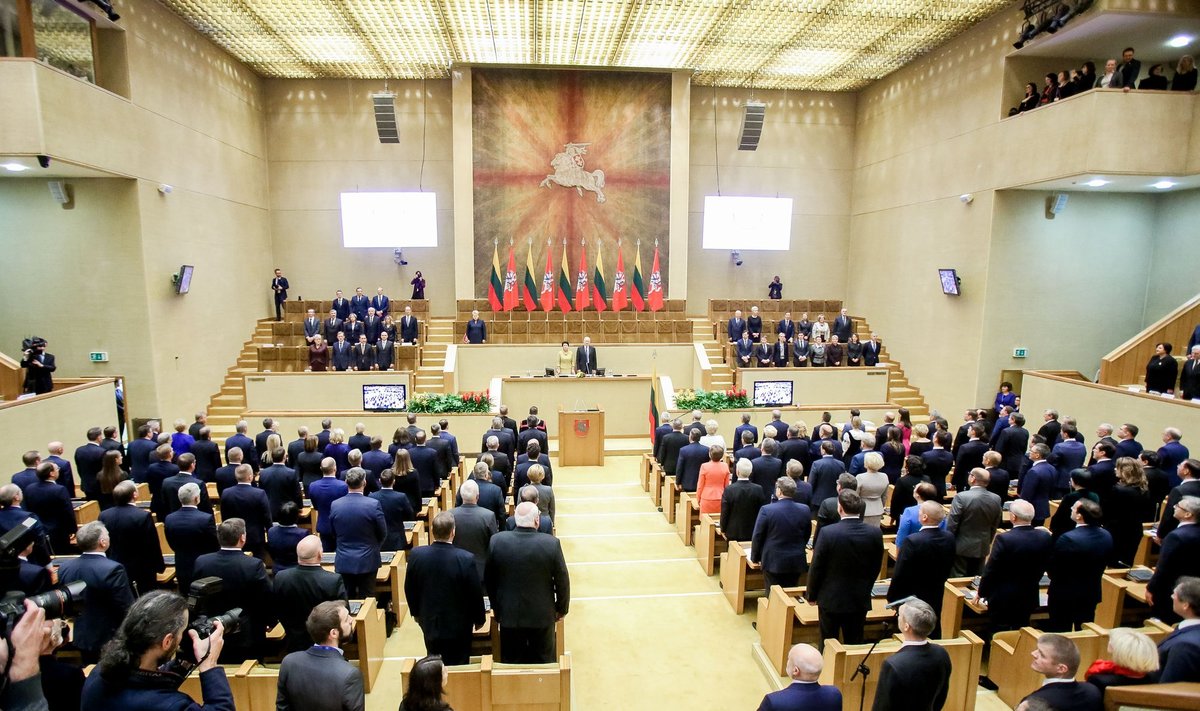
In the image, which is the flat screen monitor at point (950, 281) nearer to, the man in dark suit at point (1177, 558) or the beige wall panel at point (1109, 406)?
the beige wall panel at point (1109, 406)

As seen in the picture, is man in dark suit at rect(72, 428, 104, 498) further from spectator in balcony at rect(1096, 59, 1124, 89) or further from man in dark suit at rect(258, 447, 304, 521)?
spectator in balcony at rect(1096, 59, 1124, 89)

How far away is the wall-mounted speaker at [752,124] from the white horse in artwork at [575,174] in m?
3.67

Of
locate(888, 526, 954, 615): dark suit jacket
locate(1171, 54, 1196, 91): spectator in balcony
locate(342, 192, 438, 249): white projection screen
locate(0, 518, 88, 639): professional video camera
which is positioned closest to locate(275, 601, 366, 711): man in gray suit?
locate(0, 518, 88, 639): professional video camera

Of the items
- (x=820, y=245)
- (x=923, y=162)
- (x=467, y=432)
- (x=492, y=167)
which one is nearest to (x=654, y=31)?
(x=492, y=167)

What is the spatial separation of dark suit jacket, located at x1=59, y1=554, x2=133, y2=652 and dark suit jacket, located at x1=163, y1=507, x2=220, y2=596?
70cm

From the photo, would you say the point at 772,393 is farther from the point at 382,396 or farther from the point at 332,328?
the point at 332,328

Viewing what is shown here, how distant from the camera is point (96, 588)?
12.1 feet

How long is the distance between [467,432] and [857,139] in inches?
539

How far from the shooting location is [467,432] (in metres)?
10.8

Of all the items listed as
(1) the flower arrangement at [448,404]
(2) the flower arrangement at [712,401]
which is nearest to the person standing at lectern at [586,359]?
(2) the flower arrangement at [712,401]

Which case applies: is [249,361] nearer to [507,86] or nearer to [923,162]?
[507,86]

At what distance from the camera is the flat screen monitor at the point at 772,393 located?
1170 centimetres

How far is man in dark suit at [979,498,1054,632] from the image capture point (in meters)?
4.14

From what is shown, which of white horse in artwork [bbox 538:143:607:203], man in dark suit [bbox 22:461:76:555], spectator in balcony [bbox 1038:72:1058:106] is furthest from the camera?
white horse in artwork [bbox 538:143:607:203]
